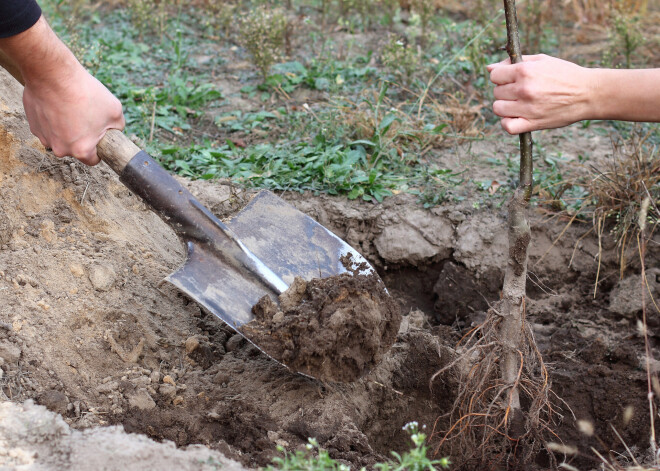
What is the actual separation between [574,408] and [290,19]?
4288mm

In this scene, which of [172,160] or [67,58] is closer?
[67,58]

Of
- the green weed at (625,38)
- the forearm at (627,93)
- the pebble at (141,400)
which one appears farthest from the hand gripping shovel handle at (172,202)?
the green weed at (625,38)

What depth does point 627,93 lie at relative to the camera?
2301 millimetres

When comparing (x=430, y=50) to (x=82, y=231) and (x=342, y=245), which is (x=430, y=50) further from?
(x=82, y=231)

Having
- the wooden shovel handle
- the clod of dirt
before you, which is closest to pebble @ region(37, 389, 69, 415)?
the clod of dirt

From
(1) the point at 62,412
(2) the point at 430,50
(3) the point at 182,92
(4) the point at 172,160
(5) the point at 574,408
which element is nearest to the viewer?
(1) the point at 62,412

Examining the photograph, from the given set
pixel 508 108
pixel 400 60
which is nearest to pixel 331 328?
pixel 508 108

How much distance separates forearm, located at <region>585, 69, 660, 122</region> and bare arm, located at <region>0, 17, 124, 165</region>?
5.97 feet

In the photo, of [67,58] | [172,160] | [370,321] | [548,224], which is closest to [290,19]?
[172,160]

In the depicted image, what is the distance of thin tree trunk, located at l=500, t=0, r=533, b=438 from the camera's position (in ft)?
7.72

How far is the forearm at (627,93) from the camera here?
2.28 meters

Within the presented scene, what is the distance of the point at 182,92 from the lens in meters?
4.55

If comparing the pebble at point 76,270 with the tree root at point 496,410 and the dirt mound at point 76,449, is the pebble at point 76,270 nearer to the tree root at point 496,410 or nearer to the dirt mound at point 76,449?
the dirt mound at point 76,449

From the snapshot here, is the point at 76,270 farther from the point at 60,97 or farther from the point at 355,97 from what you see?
the point at 355,97
